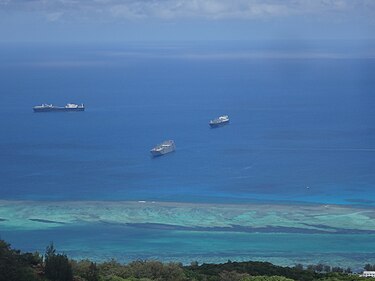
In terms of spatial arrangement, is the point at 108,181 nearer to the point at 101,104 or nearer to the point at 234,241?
the point at 234,241

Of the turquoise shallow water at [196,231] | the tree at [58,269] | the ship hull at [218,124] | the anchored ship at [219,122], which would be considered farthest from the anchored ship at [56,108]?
the tree at [58,269]

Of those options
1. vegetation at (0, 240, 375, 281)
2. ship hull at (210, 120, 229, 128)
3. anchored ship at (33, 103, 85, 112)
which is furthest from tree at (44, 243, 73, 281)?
anchored ship at (33, 103, 85, 112)

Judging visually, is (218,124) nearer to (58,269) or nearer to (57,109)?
(57,109)

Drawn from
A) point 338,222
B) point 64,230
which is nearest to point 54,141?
point 64,230

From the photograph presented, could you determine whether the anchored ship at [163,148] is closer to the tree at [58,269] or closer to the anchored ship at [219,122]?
the anchored ship at [219,122]

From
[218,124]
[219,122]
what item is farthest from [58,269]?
[219,122]

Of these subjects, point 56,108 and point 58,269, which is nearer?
point 58,269
